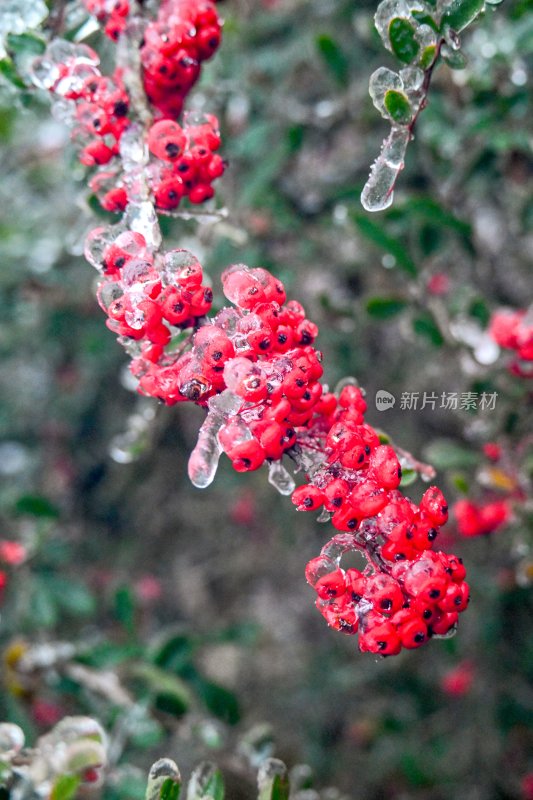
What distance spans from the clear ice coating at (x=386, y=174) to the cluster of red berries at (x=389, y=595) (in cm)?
47

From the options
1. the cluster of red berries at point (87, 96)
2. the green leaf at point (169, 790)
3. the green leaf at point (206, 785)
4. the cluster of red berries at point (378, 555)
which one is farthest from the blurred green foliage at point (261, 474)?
the cluster of red berries at point (378, 555)

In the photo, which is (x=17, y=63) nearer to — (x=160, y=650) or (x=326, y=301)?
(x=326, y=301)

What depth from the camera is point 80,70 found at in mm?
1209

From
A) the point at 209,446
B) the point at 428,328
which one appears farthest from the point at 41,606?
the point at 209,446

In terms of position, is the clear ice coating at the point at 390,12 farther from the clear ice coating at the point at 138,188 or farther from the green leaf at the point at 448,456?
the green leaf at the point at 448,456

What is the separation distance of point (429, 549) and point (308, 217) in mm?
1738

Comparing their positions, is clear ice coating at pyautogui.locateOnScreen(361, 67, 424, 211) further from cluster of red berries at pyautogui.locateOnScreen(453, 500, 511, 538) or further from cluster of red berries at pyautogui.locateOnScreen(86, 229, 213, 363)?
cluster of red berries at pyautogui.locateOnScreen(453, 500, 511, 538)

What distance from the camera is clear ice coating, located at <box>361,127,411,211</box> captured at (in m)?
1.08

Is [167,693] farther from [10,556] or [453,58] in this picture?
[453,58]

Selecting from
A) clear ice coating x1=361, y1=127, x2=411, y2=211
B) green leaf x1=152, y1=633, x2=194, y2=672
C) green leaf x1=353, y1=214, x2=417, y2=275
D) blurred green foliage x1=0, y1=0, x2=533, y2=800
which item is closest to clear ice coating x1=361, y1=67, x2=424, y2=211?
clear ice coating x1=361, y1=127, x2=411, y2=211

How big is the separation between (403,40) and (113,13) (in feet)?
1.65

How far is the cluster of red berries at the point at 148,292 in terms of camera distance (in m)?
0.99

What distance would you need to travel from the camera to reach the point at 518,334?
161 cm

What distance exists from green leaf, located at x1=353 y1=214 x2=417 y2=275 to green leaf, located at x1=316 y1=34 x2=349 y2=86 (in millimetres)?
537
